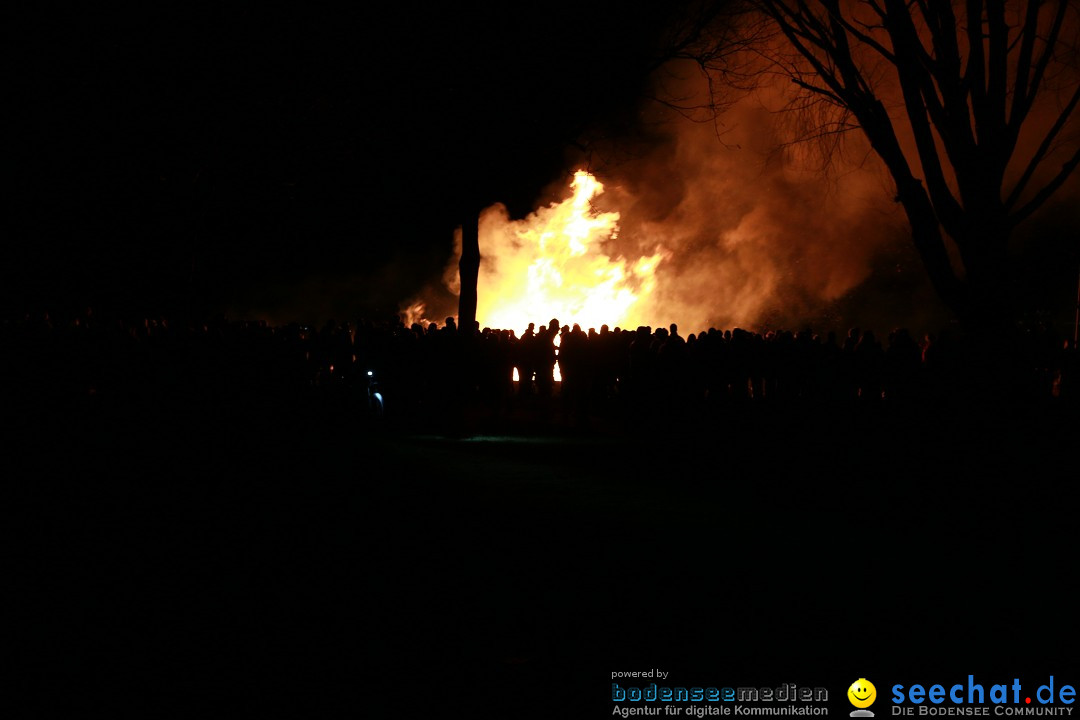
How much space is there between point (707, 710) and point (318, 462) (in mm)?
7743

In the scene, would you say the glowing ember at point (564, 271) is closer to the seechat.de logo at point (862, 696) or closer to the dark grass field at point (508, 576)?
the dark grass field at point (508, 576)

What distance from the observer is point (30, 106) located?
17656 millimetres

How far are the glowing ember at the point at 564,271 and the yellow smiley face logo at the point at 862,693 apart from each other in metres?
28.4

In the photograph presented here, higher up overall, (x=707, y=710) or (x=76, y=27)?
(x=76, y=27)

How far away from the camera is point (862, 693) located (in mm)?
4363

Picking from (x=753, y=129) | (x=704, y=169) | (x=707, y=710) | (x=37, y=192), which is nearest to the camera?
(x=707, y=710)

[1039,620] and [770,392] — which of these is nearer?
[1039,620]

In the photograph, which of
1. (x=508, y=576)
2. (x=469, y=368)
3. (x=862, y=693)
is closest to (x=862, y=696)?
(x=862, y=693)

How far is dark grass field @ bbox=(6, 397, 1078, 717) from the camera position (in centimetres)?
457

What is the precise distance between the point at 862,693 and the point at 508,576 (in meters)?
2.38

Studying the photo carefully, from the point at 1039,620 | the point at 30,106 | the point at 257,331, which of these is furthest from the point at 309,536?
the point at 30,106

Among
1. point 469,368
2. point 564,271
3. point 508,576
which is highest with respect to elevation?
point 564,271

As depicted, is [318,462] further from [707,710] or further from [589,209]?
[589,209]

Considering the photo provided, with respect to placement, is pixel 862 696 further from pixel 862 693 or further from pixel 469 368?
pixel 469 368
